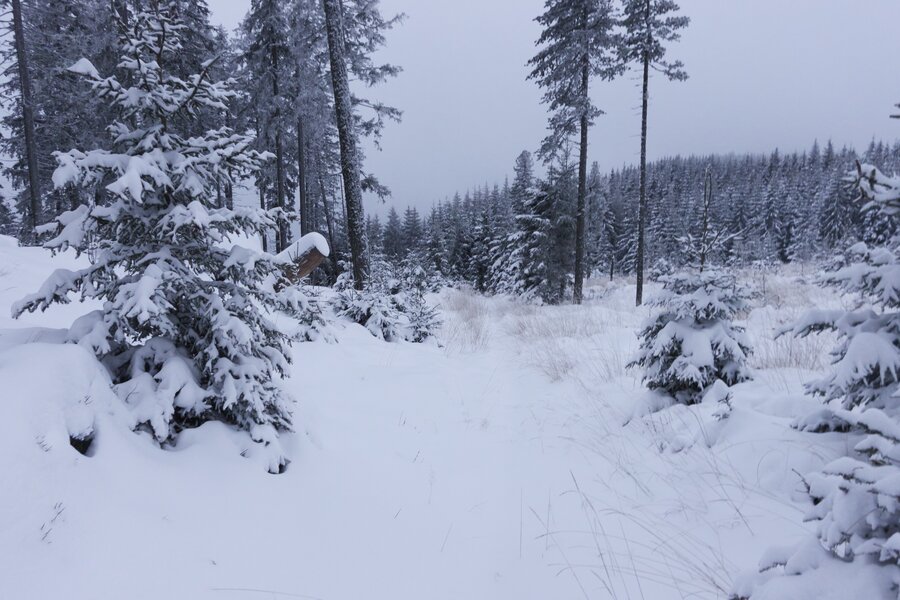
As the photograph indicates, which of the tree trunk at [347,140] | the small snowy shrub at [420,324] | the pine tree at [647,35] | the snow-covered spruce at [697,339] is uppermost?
the pine tree at [647,35]

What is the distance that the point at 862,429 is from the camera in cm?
221

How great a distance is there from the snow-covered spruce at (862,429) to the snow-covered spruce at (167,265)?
2465 millimetres

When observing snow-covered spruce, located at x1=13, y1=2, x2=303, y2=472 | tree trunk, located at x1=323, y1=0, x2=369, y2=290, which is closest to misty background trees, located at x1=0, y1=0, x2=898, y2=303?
tree trunk, located at x1=323, y1=0, x2=369, y2=290

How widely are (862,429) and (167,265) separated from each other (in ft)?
13.2

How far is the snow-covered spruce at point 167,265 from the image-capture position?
2.15 metres

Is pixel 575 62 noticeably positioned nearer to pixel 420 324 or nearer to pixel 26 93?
pixel 420 324

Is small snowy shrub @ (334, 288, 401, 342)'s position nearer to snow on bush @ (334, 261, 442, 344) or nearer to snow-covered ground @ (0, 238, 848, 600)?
snow on bush @ (334, 261, 442, 344)

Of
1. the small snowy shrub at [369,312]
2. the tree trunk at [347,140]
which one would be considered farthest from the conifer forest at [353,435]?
the tree trunk at [347,140]

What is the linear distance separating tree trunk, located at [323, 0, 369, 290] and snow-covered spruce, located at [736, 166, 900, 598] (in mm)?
7832

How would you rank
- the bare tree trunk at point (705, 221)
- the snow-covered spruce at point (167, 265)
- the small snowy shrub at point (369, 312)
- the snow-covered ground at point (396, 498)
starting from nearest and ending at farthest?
1. the snow-covered ground at point (396, 498)
2. the snow-covered spruce at point (167, 265)
3. the bare tree trunk at point (705, 221)
4. the small snowy shrub at point (369, 312)

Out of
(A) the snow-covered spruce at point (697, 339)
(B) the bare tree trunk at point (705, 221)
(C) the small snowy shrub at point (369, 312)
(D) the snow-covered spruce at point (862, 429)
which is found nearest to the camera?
(D) the snow-covered spruce at point (862, 429)

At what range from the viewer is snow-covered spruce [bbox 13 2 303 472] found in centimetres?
215

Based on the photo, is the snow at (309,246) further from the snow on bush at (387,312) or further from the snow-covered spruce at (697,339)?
the snow-covered spruce at (697,339)

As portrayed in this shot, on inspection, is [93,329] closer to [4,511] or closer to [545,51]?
[4,511]
